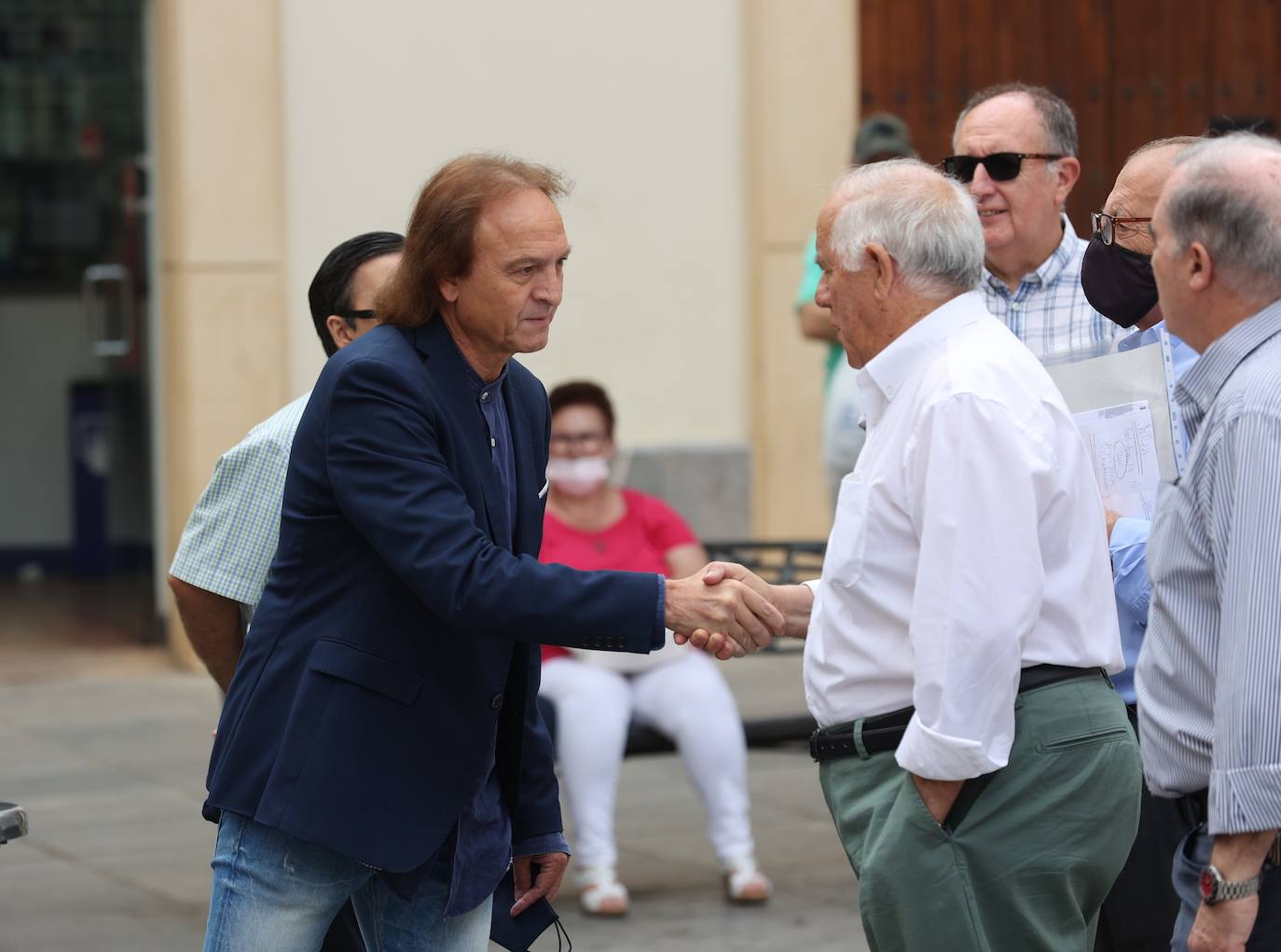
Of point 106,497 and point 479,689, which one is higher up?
point 479,689

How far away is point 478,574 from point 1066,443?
3.02 ft

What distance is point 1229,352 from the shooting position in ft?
8.54

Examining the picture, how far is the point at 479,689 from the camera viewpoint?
310cm

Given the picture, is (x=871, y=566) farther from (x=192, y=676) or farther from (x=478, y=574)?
(x=192, y=676)

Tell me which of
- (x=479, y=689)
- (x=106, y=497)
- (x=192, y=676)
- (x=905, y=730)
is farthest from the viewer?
(x=106, y=497)

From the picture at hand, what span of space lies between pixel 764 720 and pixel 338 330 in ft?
8.62

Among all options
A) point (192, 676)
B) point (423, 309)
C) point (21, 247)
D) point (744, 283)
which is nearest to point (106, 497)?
point (21, 247)

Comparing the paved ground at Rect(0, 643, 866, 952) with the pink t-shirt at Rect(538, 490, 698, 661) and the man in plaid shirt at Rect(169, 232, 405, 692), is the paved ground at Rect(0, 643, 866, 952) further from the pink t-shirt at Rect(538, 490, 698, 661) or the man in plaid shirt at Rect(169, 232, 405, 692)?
the man in plaid shirt at Rect(169, 232, 405, 692)

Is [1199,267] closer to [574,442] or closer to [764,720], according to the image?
[574,442]

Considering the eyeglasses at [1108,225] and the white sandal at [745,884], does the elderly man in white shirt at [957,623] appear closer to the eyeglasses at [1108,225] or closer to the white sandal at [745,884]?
the eyeglasses at [1108,225]

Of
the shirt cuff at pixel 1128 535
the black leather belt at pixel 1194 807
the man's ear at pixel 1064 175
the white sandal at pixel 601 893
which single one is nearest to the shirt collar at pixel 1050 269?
the man's ear at pixel 1064 175

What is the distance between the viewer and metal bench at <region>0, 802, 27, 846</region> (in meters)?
3.58

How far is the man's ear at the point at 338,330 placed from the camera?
153 inches

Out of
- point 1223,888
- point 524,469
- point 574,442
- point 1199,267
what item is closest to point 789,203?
point 574,442
